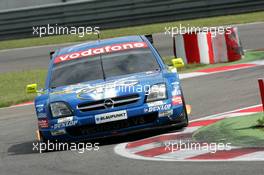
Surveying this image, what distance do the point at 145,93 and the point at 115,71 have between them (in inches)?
39.9

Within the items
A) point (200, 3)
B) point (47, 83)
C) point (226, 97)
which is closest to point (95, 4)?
point (200, 3)

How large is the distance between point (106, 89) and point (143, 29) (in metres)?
18.7

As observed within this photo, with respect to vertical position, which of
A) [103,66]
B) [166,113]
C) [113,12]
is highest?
[113,12]

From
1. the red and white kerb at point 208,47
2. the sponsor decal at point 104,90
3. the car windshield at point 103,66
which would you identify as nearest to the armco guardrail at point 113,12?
the red and white kerb at point 208,47

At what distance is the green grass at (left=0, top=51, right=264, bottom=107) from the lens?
17.0 m

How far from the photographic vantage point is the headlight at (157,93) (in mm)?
9773

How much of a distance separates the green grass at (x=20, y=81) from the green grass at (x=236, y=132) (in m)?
7.23

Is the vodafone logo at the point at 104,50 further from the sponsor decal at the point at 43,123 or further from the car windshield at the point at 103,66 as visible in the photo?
the sponsor decal at the point at 43,123

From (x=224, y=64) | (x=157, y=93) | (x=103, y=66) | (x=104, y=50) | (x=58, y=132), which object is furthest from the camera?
(x=224, y=64)

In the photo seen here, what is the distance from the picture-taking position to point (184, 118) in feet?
33.0

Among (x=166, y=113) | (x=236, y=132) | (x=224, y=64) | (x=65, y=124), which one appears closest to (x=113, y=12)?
(x=224, y=64)

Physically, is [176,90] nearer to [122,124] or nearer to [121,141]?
[122,124]

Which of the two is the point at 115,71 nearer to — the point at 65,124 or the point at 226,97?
the point at 65,124

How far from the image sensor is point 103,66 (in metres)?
10.8
